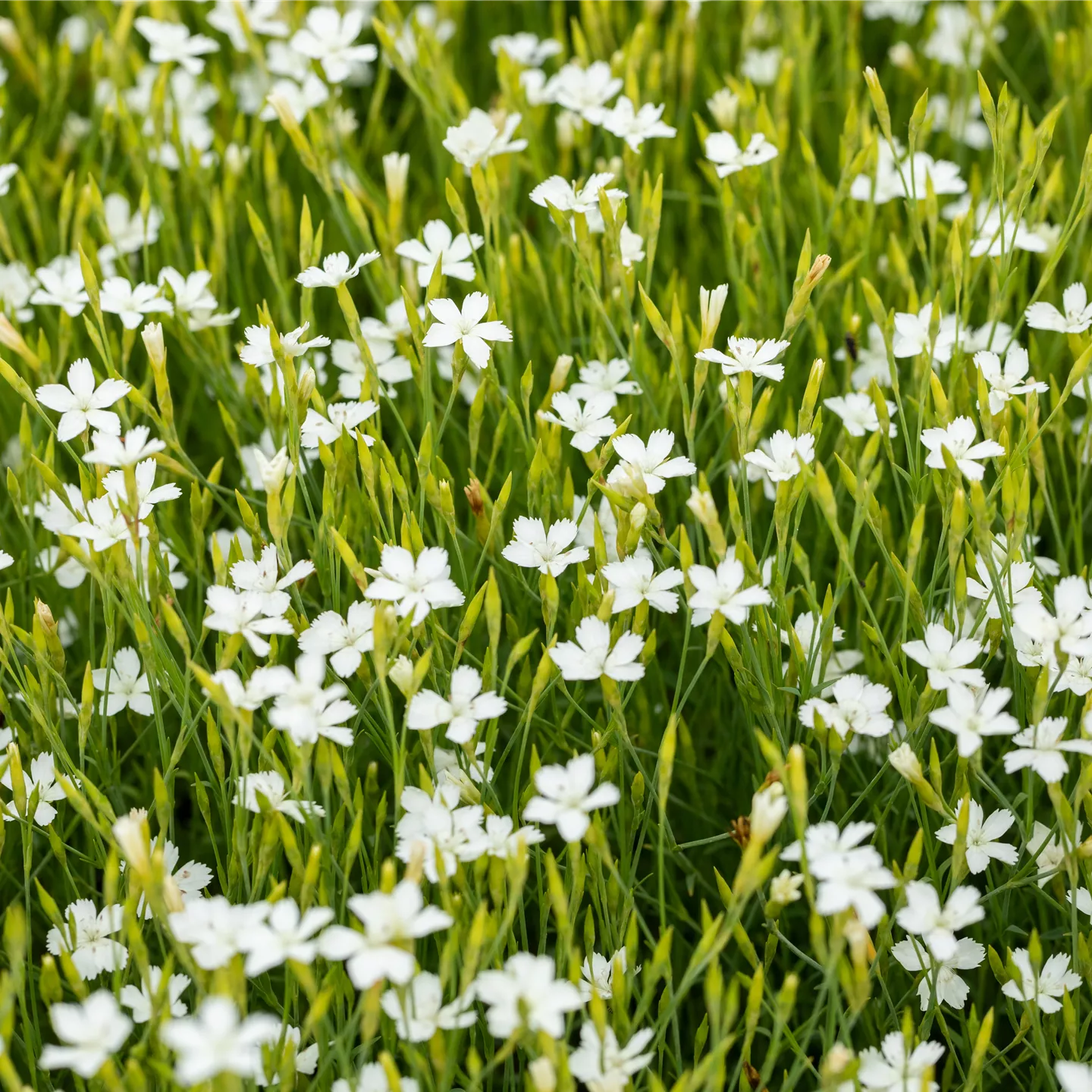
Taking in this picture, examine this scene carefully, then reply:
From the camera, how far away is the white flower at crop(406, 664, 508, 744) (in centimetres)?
148

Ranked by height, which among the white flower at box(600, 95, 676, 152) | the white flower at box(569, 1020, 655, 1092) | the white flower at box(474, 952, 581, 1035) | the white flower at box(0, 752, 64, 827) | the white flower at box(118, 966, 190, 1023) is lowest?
the white flower at box(569, 1020, 655, 1092)

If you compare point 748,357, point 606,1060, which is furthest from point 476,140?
point 606,1060

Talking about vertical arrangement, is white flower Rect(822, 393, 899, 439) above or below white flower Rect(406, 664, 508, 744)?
above

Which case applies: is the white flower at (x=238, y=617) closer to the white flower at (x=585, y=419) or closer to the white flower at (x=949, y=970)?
the white flower at (x=585, y=419)

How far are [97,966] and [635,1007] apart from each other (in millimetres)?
676

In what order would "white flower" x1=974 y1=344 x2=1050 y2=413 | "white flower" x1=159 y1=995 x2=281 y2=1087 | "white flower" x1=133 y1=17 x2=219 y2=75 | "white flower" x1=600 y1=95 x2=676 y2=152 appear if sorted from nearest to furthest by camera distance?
"white flower" x1=159 y1=995 x2=281 y2=1087 → "white flower" x1=974 y1=344 x2=1050 y2=413 → "white flower" x1=600 y1=95 x2=676 y2=152 → "white flower" x1=133 y1=17 x2=219 y2=75

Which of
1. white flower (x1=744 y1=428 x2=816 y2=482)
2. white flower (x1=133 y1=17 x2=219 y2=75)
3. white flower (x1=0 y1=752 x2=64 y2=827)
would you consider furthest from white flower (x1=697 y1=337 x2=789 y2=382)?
white flower (x1=133 y1=17 x2=219 y2=75)

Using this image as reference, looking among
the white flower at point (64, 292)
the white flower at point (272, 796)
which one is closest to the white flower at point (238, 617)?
the white flower at point (272, 796)

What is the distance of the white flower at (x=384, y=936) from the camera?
1.20 metres

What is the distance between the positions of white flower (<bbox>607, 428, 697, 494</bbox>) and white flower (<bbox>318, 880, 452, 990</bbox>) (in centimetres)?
61

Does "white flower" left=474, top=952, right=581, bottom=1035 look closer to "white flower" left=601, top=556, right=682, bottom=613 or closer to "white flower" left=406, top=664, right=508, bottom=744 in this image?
Answer: "white flower" left=406, top=664, right=508, bottom=744

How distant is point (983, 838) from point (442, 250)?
3.86 ft

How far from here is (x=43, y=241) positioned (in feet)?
8.07

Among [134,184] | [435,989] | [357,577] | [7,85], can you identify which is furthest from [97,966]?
[7,85]
